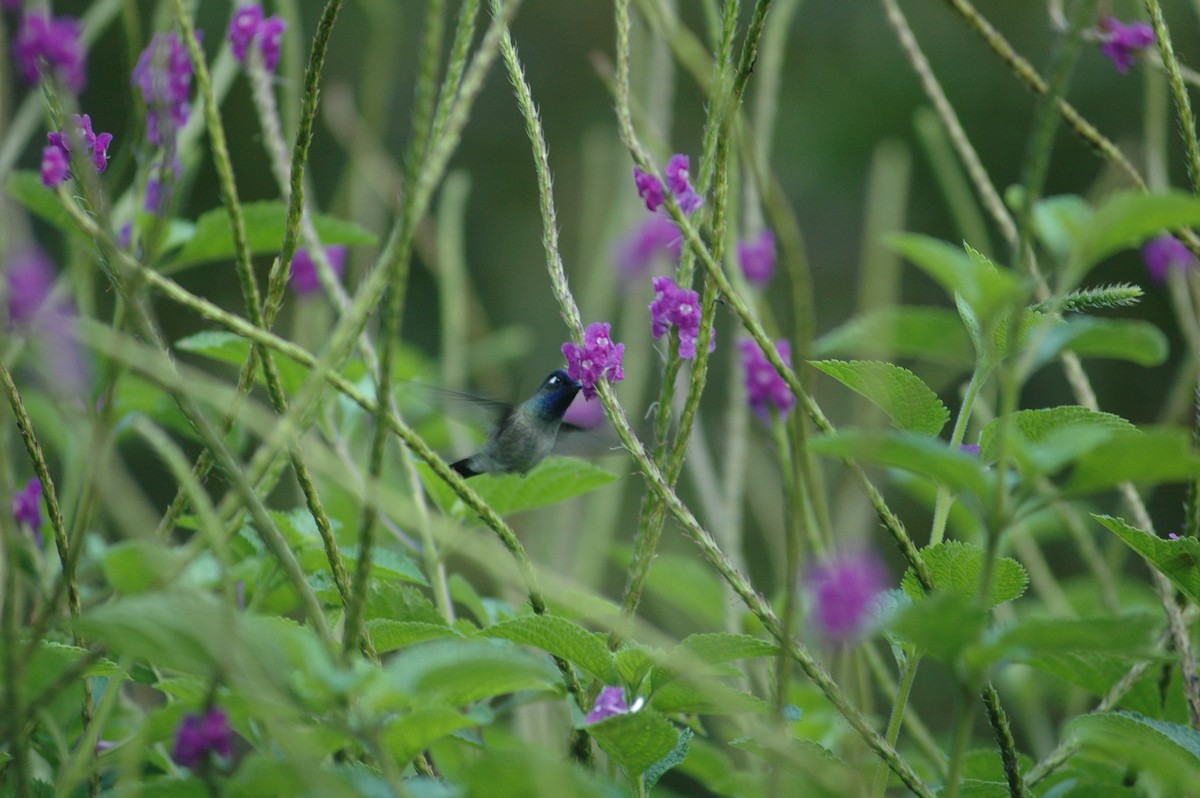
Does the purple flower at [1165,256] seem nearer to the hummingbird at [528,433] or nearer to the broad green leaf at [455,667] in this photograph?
the hummingbird at [528,433]

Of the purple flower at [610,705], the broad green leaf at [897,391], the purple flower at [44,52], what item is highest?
the purple flower at [44,52]

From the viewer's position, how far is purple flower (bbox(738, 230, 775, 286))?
4.58ft

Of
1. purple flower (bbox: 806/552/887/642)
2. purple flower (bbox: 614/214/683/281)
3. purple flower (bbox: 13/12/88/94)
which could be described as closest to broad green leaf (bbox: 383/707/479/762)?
purple flower (bbox: 806/552/887/642)

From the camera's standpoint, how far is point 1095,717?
2.53ft

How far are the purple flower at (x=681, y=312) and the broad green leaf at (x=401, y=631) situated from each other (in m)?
0.28

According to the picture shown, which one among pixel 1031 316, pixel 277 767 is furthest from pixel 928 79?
pixel 277 767

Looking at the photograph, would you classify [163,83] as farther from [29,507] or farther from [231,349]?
[29,507]

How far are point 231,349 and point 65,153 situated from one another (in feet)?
0.91

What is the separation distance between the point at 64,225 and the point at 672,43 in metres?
0.55

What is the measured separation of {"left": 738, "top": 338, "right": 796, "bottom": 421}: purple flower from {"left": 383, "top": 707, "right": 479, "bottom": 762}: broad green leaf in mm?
455

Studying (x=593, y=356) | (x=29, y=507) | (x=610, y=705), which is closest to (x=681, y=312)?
(x=593, y=356)

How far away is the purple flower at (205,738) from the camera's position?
63cm

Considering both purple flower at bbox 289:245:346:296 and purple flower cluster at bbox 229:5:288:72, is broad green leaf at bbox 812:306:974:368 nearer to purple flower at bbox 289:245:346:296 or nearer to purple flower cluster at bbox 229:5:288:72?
purple flower cluster at bbox 229:5:288:72

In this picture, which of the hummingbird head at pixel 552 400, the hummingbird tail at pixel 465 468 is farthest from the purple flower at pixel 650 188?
the hummingbird tail at pixel 465 468
